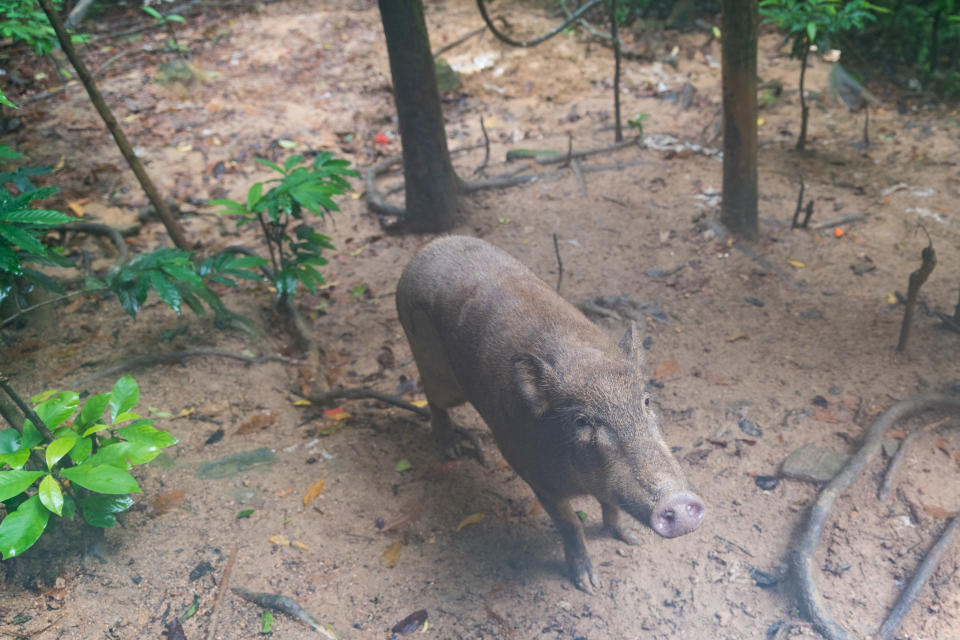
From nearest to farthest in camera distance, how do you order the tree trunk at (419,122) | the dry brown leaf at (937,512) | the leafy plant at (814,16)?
the dry brown leaf at (937,512) → the tree trunk at (419,122) → the leafy plant at (814,16)

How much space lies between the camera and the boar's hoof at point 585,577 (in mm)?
3490

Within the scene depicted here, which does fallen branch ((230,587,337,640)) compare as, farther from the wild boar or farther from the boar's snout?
the boar's snout

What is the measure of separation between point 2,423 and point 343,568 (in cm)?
221

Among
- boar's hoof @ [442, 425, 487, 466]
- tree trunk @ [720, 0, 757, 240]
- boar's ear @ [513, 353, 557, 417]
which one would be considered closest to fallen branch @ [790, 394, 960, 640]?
boar's ear @ [513, 353, 557, 417]

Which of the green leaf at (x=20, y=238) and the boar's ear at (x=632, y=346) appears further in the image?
the boar's ear at (x=632, y=346)

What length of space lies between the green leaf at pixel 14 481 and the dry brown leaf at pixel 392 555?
1802 mm

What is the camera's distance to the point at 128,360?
179 inches

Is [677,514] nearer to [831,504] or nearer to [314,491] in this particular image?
[831,504]

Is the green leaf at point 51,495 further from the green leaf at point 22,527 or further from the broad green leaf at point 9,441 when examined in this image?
the broad green leaf at point 9,441

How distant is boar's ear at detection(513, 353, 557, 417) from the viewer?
3.02 meters

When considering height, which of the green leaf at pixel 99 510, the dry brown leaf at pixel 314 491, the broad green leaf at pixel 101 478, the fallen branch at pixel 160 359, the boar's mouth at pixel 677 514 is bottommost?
the dry brown leaf at pixel 314 491

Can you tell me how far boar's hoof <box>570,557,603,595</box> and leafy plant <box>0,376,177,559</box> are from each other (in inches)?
85.4

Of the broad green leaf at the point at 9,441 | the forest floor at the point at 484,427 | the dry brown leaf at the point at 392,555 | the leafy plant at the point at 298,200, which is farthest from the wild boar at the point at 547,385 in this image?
the broad green leaf at the point at 9,441

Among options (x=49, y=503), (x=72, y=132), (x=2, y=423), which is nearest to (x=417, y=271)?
(x=49, y=503)
